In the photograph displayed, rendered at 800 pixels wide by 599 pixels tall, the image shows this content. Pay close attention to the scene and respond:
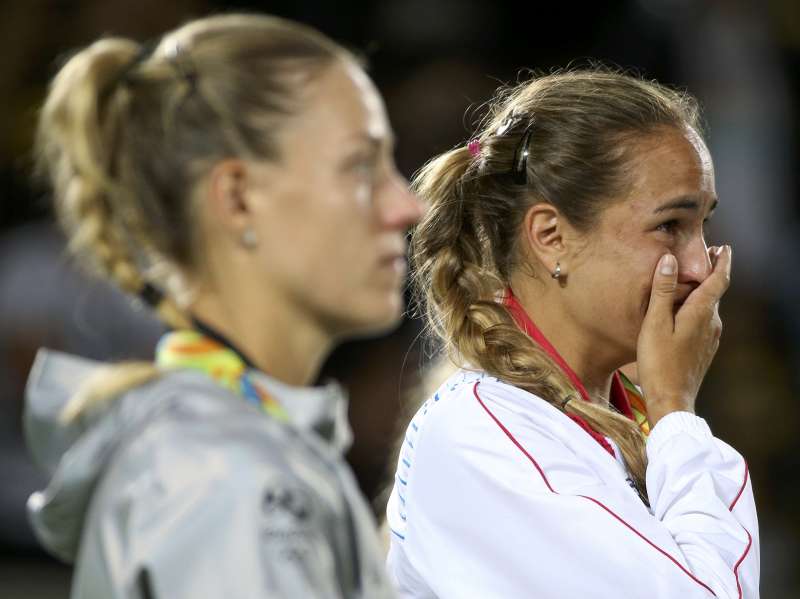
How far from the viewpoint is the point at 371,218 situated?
165 cm

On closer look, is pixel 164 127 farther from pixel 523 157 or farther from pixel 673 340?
pixel 673 340

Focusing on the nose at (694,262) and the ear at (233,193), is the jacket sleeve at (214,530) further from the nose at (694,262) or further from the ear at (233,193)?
the nose at (694,262)

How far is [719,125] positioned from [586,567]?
4.69 meters

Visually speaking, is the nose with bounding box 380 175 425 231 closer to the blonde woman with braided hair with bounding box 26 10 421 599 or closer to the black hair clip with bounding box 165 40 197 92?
the blonde woman with braided hair with bounding box 26 10 421 599

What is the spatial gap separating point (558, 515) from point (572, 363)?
418 millimetres

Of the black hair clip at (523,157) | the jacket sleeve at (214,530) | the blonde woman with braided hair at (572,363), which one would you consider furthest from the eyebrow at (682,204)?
the jacket sleeve at (214,530)

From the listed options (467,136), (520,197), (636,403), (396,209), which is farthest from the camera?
(467,136)

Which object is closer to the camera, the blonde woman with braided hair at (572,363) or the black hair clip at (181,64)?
the black hair clip at (181,64)

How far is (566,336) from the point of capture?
2432 millimetres

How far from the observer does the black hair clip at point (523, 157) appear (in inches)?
97.0

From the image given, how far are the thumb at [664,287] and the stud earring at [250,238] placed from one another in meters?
0.98

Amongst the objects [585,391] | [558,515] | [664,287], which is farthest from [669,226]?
[558,515]

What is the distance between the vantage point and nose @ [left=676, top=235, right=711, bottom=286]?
241cm

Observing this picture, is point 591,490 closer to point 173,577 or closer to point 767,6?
point 173,577
